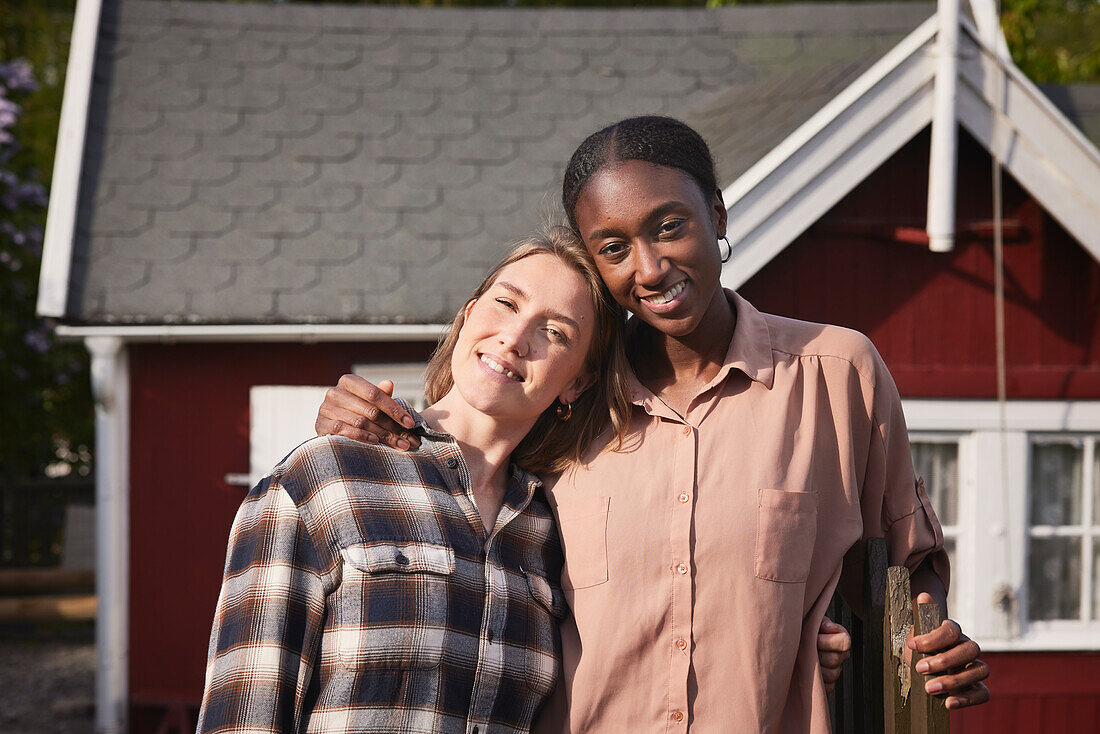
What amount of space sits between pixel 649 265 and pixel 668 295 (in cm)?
9

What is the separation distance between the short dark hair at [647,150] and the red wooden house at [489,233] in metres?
2.21

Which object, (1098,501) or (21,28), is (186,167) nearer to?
(1098,501)

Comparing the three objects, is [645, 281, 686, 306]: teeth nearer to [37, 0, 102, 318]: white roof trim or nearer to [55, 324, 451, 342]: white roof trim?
[55, 324, 451, 342]: white roof trim

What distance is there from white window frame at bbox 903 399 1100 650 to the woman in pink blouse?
9.39ft

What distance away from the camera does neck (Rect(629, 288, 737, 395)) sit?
2.50m

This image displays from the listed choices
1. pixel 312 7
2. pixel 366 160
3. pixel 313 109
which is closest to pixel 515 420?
pixel 366 160

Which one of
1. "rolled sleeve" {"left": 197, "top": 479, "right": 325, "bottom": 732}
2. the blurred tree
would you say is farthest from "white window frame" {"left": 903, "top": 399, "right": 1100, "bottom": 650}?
the blurred tree

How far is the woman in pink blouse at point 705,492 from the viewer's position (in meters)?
2.25

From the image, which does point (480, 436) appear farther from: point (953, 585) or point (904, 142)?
point (953, 585)

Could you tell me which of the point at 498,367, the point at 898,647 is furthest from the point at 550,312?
the point at 898,647

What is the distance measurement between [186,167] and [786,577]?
5.62 metres

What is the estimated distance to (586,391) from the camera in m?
2.60

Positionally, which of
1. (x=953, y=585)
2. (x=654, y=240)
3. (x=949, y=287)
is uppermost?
(x=949, y=287)

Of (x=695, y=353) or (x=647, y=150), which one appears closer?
(x=647, y=150)
